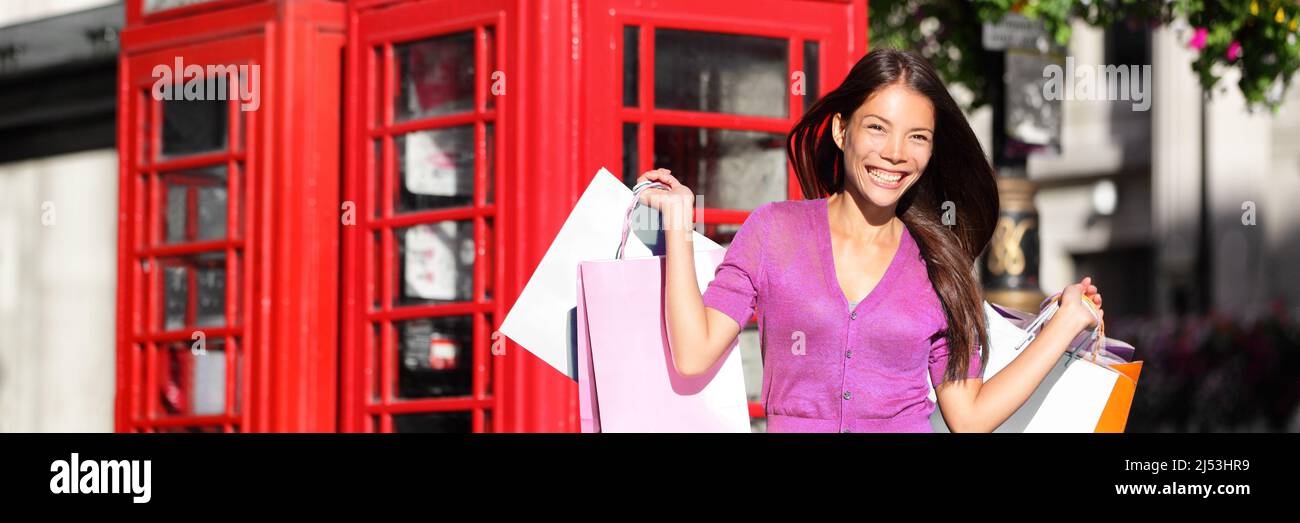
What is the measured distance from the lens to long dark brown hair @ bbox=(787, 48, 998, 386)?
2.79 metres

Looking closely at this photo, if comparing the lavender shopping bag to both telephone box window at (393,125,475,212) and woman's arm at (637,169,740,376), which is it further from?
telephone box window at (393,125,475,212)

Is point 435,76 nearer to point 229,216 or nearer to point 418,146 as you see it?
point 418,146

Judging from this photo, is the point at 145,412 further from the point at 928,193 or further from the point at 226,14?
the point at 928,193

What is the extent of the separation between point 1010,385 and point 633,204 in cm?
69

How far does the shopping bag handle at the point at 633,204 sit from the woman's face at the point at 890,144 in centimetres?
32

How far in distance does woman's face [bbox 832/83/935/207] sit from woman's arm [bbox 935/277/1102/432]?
13.3 inches

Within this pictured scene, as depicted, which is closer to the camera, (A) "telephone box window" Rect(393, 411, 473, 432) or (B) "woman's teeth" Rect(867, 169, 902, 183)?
(B) "woman's teeth" Rect(867, 169, 902, 183)

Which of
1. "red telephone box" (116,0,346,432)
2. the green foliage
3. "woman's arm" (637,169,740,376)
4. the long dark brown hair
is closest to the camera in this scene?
"woman's arm" (637,169,740,376)

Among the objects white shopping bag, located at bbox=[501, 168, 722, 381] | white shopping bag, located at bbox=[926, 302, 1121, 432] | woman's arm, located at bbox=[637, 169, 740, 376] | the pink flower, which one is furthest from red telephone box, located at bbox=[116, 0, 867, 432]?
the pink flower

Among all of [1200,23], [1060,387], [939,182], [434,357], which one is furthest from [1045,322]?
[1200,23]
